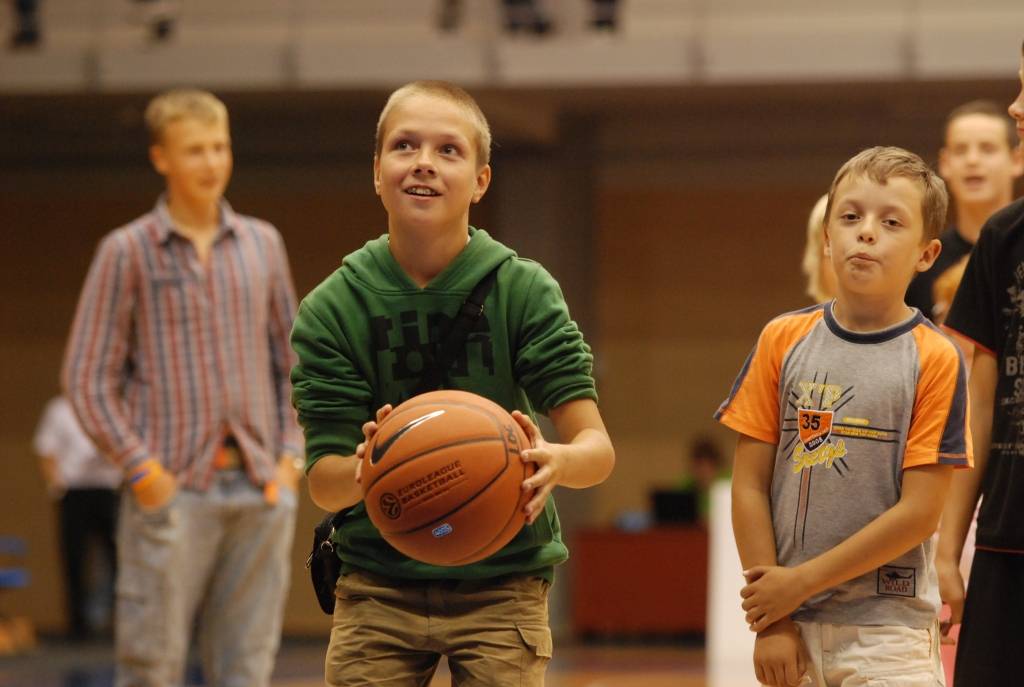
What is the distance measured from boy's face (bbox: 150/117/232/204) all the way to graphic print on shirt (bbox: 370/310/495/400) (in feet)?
7.49

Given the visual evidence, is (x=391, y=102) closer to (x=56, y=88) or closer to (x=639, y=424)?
(x=56, y=88)

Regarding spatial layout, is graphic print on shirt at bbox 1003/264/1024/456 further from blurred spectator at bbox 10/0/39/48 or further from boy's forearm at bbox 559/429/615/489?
blurred spectator at bbox 10/0/39/48

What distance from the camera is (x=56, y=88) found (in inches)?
515

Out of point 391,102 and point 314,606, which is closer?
point 391,102

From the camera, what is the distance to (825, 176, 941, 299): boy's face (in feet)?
10.2

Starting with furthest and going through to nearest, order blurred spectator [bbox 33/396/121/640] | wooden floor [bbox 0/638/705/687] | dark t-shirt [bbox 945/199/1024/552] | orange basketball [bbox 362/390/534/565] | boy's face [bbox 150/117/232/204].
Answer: blurred spectator [bbox 33/396/121/640] < wooden floor [bbox 0/638/705/687] < boy's face [bbox 150/117/232/204] < dark t-shirt [bbox 945/199/1024/552] < orange basketball [bbox 362/390/534/565]

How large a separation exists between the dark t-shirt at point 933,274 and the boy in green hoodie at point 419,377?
2051mm

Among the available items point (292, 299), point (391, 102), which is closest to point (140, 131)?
point (292, 299)

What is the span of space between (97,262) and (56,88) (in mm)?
8563

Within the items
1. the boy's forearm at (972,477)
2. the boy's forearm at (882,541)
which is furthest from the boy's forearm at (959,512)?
the boy's forearm at (882,541)

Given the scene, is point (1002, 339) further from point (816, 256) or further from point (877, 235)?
point (816, 256)


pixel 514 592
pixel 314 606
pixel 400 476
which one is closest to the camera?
pixel 400 476

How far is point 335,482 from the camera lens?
2.99 metres

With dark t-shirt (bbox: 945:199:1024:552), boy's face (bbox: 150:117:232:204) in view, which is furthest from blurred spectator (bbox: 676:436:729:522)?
dark t-shirt (bbox: 945:199:1024:552)
